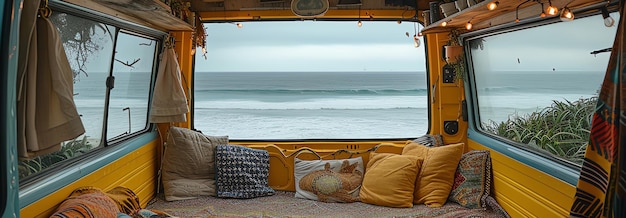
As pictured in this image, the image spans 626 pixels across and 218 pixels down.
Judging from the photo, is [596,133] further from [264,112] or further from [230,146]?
[264,112]

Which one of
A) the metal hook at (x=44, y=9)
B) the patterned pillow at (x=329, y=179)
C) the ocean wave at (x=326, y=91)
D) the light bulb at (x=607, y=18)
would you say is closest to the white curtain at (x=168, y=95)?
the patterned pillow at (x=329, y=179)

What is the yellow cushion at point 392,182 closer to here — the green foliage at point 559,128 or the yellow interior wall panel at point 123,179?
the green foliage at point 559,128

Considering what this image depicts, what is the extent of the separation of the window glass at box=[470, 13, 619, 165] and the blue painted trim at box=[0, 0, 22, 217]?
2350 millimetres

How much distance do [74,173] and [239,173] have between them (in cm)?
150

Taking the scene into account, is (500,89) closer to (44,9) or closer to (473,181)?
(473,181)

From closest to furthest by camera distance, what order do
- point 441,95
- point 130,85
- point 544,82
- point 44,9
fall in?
point 44,9 < point 544,82 < point 130,85 < point 441,95

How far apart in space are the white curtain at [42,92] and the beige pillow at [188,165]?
190 centimetres

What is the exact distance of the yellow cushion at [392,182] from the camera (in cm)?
347

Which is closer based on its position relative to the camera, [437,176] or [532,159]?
[532,159]

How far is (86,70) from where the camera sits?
2.81m

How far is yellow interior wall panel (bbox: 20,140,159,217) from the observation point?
6.88 feet

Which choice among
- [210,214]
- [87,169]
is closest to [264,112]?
[210,214]

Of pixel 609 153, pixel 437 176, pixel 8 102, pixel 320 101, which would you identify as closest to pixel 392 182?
pixel 437 176

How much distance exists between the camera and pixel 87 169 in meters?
2.56
